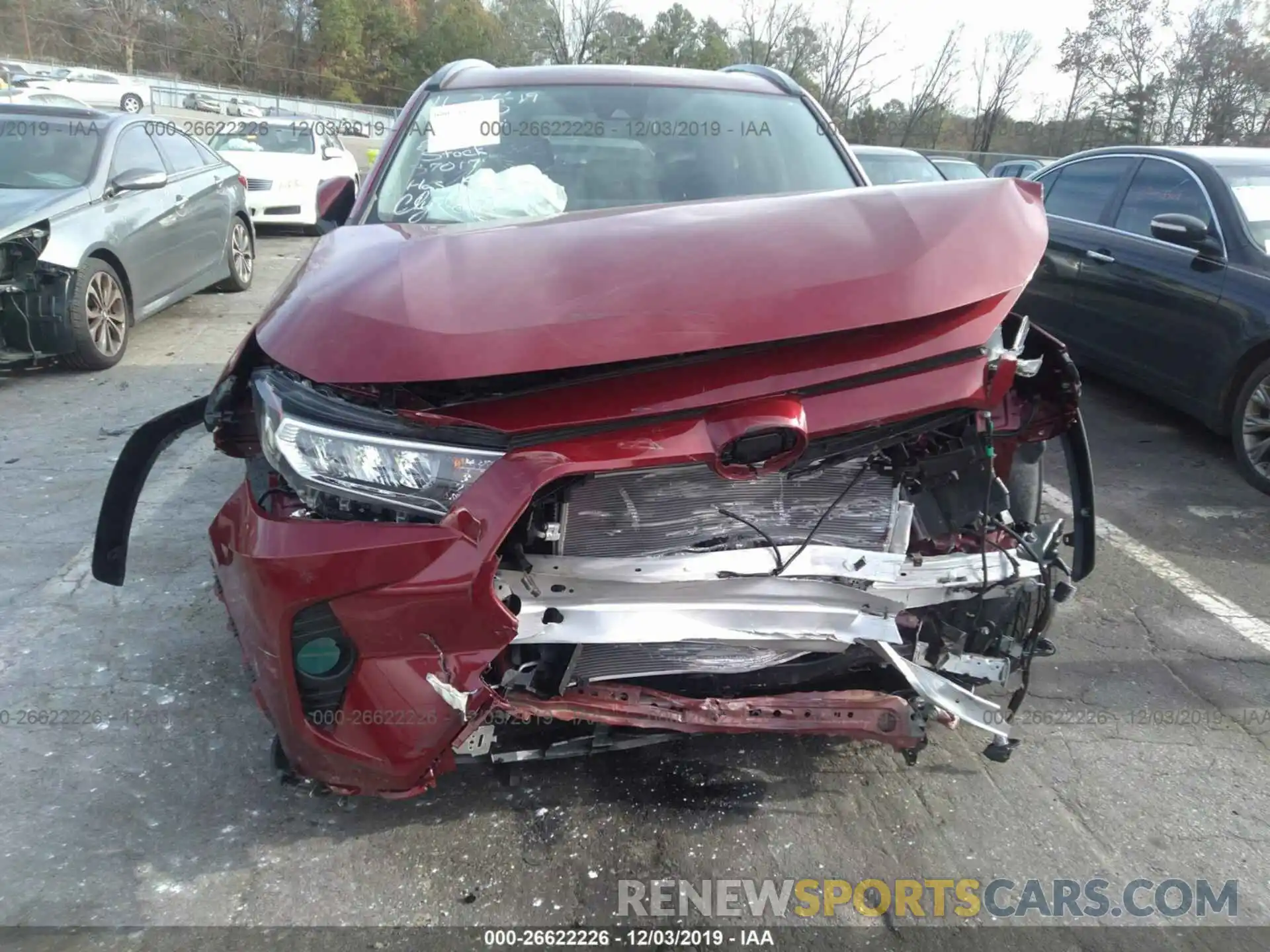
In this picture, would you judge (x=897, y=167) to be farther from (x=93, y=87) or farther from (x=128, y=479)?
(x=93, y=87)

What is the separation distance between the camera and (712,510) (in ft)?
6.90

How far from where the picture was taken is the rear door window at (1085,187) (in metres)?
6.22

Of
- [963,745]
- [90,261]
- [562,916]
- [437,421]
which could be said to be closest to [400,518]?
[437,421]

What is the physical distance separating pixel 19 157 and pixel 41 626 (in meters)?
4.60

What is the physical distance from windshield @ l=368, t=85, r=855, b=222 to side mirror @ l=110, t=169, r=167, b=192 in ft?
12.4

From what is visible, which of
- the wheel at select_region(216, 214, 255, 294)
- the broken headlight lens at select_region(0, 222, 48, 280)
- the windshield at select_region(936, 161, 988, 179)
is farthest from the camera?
the windshield at select_region(936, 161, 988, 179)

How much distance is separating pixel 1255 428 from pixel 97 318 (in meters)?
7.01

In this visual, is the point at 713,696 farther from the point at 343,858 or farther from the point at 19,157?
the point at 19,157

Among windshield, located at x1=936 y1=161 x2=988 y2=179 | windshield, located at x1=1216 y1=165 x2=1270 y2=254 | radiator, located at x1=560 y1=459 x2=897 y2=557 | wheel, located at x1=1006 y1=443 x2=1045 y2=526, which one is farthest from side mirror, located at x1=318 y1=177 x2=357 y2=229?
windshield, located at x1=936 y1=161 x2=988 y2=179

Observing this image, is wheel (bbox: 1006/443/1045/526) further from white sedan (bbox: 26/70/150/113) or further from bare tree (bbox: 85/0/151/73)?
bare tree (bbox: 85/0/151/73)

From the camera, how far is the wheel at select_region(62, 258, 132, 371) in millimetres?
5867

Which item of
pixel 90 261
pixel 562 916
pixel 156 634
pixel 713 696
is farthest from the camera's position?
pixel 90 261

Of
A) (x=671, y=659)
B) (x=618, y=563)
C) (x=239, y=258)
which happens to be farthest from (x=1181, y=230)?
(x=239, y=258)

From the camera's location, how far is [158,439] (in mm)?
2387
